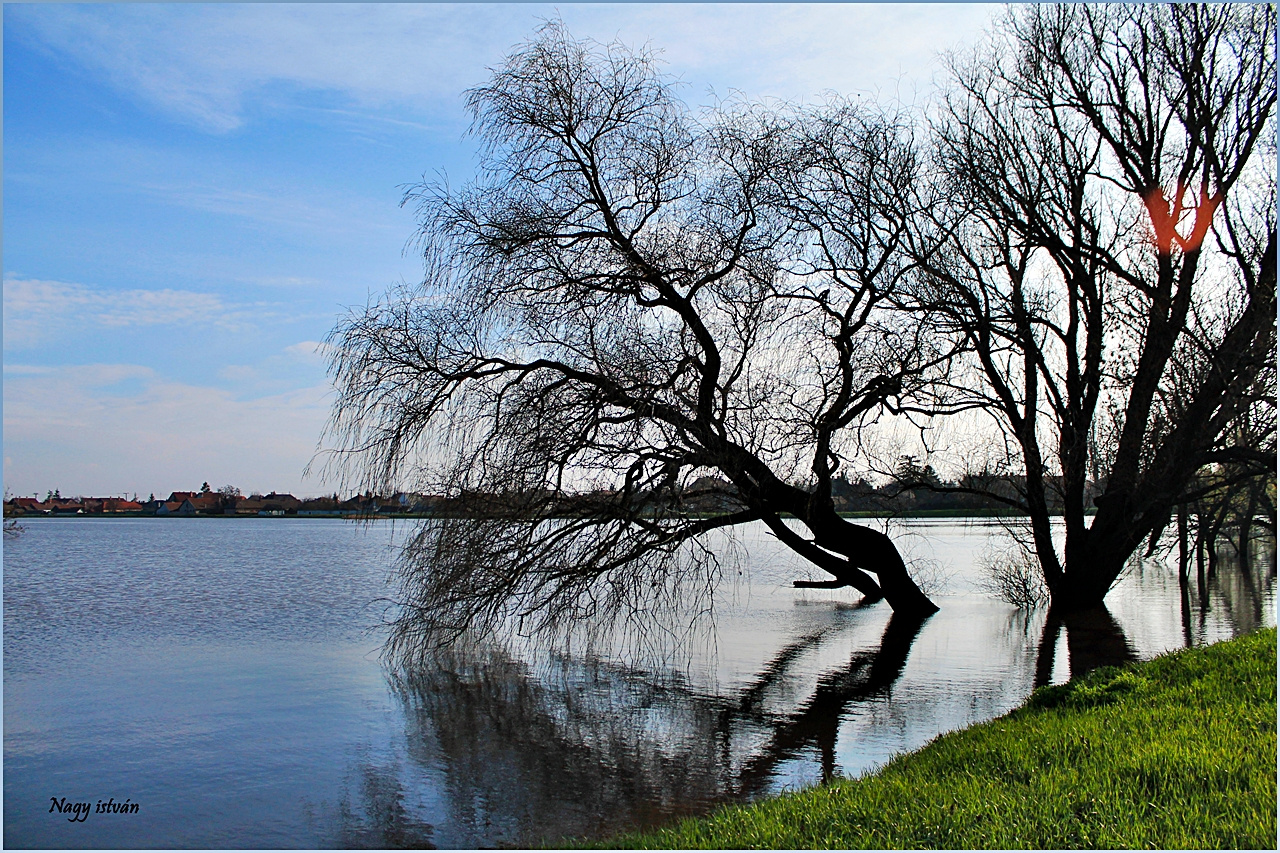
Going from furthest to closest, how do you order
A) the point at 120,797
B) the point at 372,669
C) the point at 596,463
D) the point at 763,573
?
the point at 763,573
the point at 372,669
the point at 596,463
the point at 120,797

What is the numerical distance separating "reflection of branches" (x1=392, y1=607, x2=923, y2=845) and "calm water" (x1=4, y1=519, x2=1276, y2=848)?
0.04 metres

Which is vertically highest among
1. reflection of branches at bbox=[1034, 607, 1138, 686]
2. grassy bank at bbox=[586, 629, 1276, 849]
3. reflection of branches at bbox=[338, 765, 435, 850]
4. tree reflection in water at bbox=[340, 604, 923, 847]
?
grassy bank at bbox=[586, 629, 1276, 849]

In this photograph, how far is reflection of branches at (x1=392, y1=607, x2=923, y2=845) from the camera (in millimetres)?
8086

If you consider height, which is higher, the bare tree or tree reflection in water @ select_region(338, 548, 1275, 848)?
the bare tree

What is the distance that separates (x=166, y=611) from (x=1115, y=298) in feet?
68.9

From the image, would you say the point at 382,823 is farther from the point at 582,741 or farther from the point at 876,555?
the point at 876,555

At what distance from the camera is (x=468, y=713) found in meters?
11.5

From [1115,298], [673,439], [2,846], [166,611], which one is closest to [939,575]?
[1115,298]

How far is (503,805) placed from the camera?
818 centimetres

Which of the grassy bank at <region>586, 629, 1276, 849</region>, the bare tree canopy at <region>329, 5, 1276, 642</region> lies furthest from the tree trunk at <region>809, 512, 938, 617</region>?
the grassy bank at <region>586, 629, 1276, 849</region>

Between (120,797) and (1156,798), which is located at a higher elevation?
(1156,798)

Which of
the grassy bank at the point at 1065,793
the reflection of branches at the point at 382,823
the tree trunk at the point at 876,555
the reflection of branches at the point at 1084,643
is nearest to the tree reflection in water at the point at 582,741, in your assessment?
the reflection of branches at the point at 382,823

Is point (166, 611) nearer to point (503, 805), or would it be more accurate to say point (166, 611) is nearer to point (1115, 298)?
point (503, 805)

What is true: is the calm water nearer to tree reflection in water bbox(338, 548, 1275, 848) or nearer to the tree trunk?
tree reflection in water bbox(338, 548, 1275, 848)
